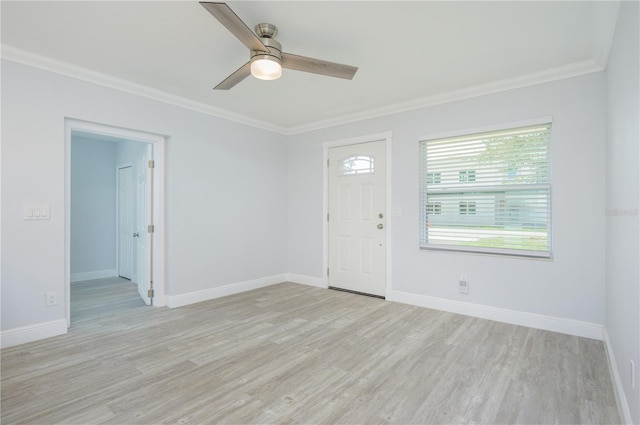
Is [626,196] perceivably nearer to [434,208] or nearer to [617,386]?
[617,386]

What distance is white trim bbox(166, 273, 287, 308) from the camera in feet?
13.2

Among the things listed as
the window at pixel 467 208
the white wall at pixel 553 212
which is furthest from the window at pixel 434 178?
the window at pixel 467 208

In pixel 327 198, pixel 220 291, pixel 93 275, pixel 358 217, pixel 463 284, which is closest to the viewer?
pixel 463 284

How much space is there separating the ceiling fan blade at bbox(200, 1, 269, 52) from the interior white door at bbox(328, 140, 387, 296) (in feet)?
8.43

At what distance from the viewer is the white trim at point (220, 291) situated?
4.02 meters

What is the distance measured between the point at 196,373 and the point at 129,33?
2737 millimetres

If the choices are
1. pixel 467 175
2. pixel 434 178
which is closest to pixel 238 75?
pixel 434 178

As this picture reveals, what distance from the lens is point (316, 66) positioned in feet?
8.21

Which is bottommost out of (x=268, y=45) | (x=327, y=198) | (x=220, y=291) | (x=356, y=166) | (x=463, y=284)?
(x=220, y=291)

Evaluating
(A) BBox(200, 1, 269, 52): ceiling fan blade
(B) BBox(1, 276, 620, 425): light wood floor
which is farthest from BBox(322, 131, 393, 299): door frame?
(A) BBox(200, 1, 269, 52): ceiling fan blade

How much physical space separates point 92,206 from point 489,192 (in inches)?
258

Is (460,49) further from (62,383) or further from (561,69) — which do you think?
(62,383)

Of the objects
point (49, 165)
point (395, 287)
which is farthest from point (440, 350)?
point (49, 165)

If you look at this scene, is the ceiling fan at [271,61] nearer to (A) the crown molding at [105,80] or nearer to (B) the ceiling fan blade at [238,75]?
(B) the ceiling fan blade at [238,75]
